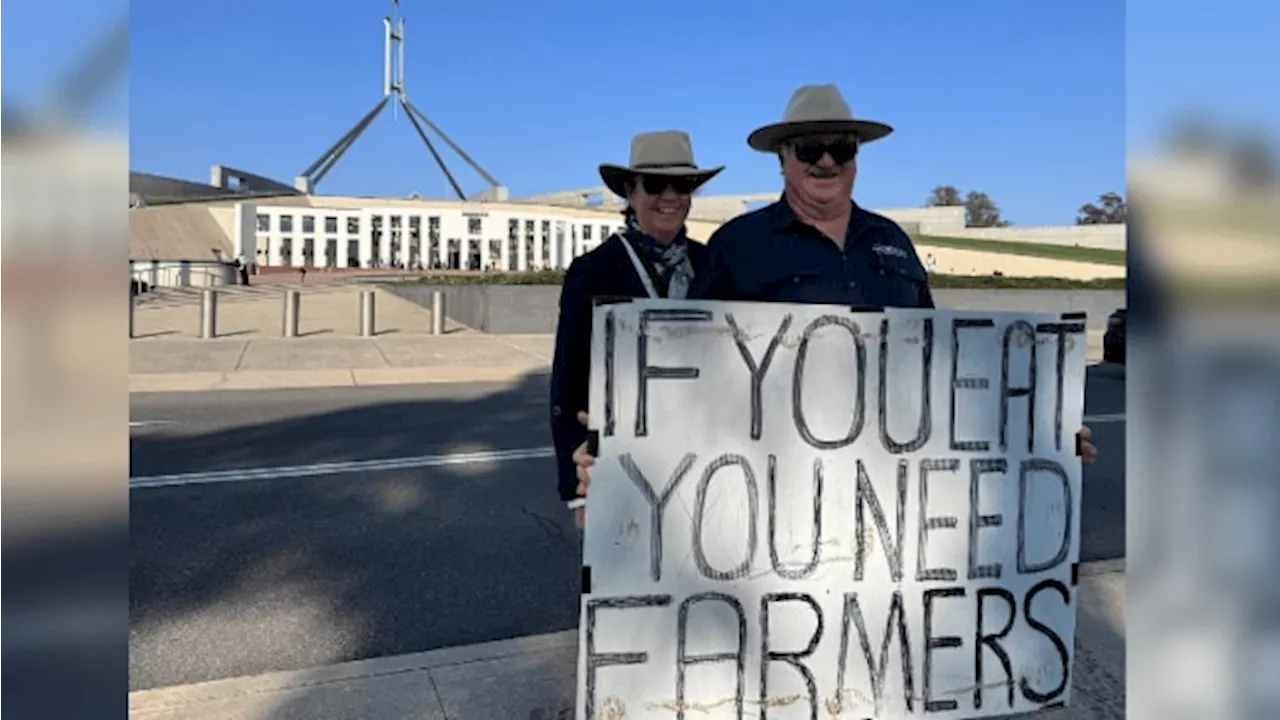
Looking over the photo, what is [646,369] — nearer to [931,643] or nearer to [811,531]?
[811,531]

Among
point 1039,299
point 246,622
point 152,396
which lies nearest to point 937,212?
point 1039,299

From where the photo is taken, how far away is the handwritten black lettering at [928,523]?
2.31 meters

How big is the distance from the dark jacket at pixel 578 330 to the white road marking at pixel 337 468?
4.49 m

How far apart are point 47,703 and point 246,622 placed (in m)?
3.40

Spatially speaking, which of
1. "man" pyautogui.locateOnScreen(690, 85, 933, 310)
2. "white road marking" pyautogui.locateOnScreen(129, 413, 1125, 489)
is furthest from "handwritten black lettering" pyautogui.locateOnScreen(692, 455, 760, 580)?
"white road marking" pyautogui.locateOnScreen(129, 413, 1125, 489)

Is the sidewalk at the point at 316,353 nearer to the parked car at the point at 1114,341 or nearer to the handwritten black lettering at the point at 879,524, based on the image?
the parked car at the point at 1114,341

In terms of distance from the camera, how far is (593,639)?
7.12 ft

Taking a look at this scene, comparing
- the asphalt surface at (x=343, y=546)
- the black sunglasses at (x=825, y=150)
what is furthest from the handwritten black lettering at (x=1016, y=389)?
the asphalt surface at (x=343, y=546)

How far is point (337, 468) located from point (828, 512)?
213 inches

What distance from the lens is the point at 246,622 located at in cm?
394

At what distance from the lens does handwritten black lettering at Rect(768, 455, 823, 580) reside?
221 centimetres

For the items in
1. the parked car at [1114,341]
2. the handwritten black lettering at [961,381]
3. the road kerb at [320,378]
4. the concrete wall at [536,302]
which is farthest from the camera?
the concrete wall at [536,302]

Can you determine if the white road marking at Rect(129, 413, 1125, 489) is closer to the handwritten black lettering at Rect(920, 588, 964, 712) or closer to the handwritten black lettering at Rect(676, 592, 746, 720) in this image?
the handwritten black lettering at Rect(676, 592, 746, 720)

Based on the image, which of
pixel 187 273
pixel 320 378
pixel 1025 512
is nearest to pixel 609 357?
pixel 1025 512
